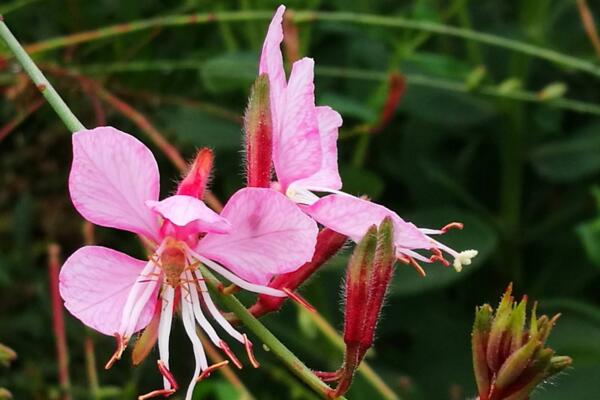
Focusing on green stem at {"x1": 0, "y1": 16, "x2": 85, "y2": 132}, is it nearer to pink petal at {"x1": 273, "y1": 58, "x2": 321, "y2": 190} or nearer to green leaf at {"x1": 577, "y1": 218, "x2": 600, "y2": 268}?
pink petal at {"x1": 273, "y1": 58, "x2": 321, "y2": 190}

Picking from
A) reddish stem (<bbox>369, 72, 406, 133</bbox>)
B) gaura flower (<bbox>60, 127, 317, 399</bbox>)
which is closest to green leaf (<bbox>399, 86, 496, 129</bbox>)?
reddish stem (<bbox>369, 72, 406, 133</bbox>)

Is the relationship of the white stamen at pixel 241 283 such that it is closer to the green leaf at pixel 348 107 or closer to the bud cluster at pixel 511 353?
the bud cluster at pixel 511 353

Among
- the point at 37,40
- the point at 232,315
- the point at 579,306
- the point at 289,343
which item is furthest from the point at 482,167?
the point at 232,315

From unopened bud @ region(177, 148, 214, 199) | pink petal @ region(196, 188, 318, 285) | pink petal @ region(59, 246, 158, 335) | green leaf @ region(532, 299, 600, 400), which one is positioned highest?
green leaf @ region(532, 299, 600, 400)

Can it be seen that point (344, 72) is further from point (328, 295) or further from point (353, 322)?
point (353, 322)

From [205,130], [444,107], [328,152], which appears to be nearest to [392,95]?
[444,107]

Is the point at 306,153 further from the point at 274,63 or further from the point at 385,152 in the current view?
the point at 385,152

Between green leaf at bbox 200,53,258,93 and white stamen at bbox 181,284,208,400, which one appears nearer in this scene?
Answer: white stamen at bbox 181,284,208,400
